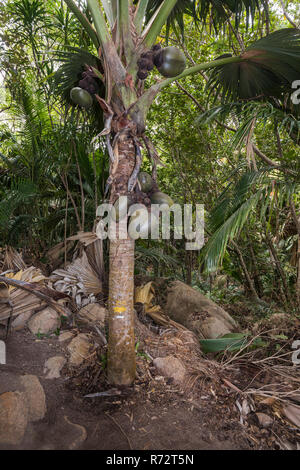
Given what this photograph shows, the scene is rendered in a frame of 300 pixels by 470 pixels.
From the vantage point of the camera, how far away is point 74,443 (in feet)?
4.71

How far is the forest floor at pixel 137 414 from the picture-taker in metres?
1.50

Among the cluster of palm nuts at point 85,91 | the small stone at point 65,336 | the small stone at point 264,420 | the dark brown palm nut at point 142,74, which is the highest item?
the dark brown palm nut at point 142,74

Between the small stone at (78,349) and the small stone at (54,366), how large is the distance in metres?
0.07

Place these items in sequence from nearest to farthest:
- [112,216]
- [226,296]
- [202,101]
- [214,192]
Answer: [112,216] < [202,101] < [214,192] < [226,296]

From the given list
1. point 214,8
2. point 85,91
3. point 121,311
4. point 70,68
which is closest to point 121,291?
point 121,311

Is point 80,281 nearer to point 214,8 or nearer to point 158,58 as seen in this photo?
point 158,58

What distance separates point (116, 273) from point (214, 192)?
12.0 feet

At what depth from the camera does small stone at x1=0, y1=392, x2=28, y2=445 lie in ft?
4.62

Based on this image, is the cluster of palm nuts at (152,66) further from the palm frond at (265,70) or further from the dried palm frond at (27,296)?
the dried palm frond at (27,296)

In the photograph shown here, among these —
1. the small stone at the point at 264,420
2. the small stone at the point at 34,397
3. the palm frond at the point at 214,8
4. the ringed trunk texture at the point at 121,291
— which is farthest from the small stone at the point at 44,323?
the palm frond at the point at 214,8

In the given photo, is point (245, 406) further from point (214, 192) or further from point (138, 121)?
point (214, 192)

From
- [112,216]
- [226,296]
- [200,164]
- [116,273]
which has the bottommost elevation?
[226,296]
